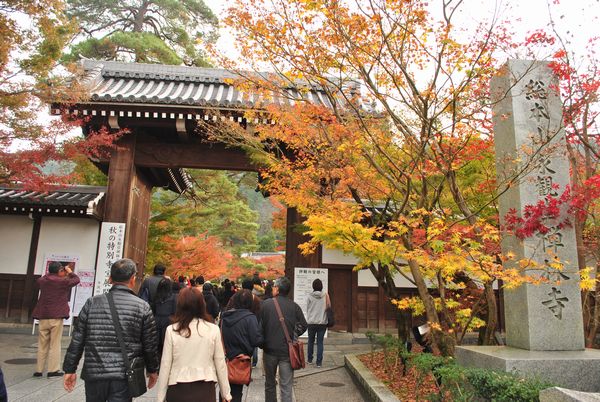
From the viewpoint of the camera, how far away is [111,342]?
360 cm

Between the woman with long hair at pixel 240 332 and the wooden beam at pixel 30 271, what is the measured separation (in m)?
9.23

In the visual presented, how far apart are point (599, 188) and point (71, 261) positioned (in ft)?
39.1

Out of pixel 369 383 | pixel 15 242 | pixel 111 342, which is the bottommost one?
pixel 369 383

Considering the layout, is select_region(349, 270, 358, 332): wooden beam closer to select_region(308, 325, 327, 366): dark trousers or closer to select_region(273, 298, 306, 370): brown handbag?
select_region(308, 325, 327, 366): dark trousers

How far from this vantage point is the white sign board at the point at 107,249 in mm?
10906

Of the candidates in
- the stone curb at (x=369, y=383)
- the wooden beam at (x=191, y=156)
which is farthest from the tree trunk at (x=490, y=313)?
the wooden beam at (x=191, y=156)

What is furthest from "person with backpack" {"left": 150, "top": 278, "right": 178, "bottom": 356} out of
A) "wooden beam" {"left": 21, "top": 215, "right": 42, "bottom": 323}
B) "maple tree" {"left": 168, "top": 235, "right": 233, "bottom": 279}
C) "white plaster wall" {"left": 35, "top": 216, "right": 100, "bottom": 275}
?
"maple tree" {"left": 168, "top": 235, "right": 233, "bottom": 279}

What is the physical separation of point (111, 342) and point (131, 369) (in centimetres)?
28

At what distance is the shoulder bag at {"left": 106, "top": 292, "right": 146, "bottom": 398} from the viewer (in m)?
3.57

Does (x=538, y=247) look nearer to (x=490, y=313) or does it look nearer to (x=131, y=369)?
(x=490, y=313)

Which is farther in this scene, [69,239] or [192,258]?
[192,258]

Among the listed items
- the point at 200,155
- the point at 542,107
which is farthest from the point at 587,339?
the point at 200,155

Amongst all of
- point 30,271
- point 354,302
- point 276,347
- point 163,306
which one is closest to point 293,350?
point 276,347

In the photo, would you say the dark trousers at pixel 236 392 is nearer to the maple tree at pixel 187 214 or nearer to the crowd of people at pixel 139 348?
the crowd of people at pixel 139 348
